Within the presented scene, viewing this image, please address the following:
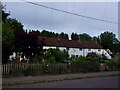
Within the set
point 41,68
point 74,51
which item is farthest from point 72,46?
point 41,68

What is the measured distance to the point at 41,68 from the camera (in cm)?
2303

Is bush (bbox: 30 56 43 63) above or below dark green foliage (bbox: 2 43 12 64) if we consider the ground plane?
below

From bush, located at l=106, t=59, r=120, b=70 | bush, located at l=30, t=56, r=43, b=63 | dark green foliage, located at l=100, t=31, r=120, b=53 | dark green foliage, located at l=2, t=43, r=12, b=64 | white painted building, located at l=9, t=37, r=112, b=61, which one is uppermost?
dark green foliage, located at l=100, t=31, r=120, b=53

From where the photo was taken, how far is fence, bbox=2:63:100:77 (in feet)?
67.5

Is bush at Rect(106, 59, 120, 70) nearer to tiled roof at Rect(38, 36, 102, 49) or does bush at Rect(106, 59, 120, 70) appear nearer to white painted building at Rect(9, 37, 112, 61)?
tiled roof at Rect(38, 36, 102, 49)

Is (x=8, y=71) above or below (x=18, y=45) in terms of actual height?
below

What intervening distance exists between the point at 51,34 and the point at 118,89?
92.2 m

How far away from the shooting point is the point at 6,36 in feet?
94.4

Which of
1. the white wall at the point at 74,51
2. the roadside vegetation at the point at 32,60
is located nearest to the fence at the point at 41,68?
the roadside vegetation at the point at 32,60

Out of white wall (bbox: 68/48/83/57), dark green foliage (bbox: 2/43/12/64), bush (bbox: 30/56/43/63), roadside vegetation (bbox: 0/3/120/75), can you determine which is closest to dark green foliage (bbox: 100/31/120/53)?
white wall (bbox: 68/48/83/57)

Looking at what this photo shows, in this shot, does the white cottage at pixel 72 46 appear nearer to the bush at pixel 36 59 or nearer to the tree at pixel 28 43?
the tree at pixel 28 43

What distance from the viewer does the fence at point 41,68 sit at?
20.6m

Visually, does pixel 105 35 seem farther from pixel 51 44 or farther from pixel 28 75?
pixel 28 75

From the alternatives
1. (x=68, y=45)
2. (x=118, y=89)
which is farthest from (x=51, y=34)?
(x=118, y=89)
